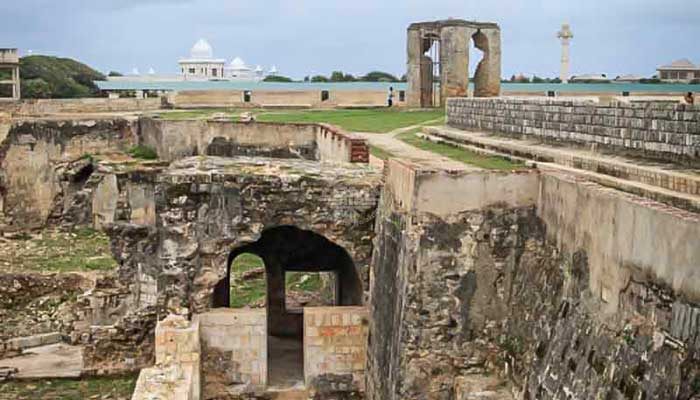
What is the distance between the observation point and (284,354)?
51.4ft

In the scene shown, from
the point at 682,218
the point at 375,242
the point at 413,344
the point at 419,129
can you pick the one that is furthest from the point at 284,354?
the point at 682,218

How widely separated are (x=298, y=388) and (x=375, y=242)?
2299 millimetres

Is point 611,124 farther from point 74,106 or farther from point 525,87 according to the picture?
point 525,87

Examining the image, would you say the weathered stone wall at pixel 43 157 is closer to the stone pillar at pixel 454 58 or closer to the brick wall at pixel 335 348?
the stone pillar at pixel 454 58

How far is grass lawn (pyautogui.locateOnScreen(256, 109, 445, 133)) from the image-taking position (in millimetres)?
23688

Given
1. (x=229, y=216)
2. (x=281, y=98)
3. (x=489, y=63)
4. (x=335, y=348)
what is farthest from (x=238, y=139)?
(x=281, y=98)

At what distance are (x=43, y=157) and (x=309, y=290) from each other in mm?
12005

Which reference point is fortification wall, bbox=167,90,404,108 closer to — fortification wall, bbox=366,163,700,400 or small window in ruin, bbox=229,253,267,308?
small window in ruin, bbox=229,253,267,308

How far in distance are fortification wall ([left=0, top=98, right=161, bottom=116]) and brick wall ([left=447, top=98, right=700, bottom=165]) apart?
2171cm

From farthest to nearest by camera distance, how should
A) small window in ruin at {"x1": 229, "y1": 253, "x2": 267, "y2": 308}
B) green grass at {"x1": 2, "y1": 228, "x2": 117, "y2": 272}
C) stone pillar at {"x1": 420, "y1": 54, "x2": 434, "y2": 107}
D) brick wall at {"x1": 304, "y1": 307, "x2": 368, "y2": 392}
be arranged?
stone pillar at {"x1": 420, "y1": 54, "x2": 434, "y2": 107} < green grass at {"x1": 2, "y1": 228, "x2": 117, "y2": 272} < small window in ruin at {"x1": 229, "y1": 253, "x2": 267, "y2": 308} < brick wall at {"x1": 304, "y1": 307, "x2": 368, "y2": 392}

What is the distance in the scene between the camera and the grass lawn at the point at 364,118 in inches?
933

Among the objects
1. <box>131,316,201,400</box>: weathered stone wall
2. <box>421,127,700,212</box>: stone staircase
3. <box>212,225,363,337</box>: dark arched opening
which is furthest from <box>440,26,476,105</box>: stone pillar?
<box>131,316,201,400</box>: weathered stone wall

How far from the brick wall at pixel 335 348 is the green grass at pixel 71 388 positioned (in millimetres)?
2768

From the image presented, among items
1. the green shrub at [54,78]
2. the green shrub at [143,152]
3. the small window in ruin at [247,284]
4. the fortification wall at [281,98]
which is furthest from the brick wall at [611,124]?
the green shrub at [54,78]
